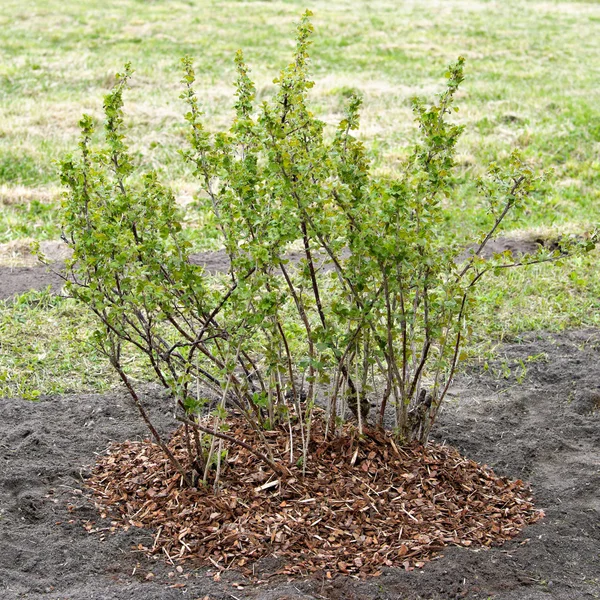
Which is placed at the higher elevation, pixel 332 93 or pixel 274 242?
pixel 274 242

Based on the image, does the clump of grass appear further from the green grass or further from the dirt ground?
the dirt ground

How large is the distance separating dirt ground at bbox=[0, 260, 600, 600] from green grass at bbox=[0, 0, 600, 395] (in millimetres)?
567

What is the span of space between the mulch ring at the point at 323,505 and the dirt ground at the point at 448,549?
83 millimetres

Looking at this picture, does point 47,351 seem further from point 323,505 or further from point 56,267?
point 323,505

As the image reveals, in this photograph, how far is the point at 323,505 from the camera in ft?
11.7

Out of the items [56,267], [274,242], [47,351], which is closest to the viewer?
[274,242]

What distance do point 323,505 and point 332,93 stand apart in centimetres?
956

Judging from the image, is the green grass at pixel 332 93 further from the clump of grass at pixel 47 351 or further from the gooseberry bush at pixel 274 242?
the gooseberry bush at pixel 274 242

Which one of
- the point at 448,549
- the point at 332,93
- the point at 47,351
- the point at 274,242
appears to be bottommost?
the point at 47,351

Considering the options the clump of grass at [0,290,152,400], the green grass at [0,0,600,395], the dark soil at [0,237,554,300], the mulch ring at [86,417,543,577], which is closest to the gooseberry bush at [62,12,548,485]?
the mulch ring at [86,417,543,577]

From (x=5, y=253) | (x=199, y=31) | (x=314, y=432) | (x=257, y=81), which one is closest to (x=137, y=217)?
(x=314, y=432)

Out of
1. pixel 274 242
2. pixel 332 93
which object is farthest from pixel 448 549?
pixel 332 93

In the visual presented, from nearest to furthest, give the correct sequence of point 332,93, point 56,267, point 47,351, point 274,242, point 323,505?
point 274,242, point 323,505, point 47,351, point 56,267, point 332,93

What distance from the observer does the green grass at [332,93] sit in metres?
6.15
